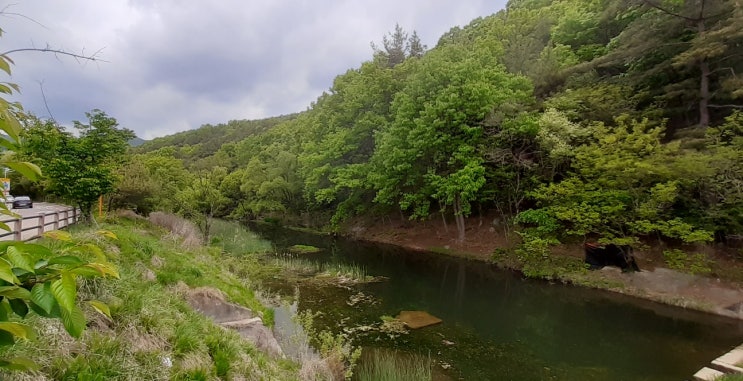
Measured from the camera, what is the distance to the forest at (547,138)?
1431cm

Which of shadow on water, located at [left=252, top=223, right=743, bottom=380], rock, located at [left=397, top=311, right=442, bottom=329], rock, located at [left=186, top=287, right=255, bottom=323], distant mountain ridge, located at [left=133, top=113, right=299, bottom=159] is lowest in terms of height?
shadow on water, located at [left=252, top=223, right=743, bottom=380]

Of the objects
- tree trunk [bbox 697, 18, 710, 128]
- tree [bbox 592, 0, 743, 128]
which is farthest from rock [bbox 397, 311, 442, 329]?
tree trunk [bbox 697, 18, 710, 128]

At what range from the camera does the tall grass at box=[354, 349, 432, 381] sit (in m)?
7.53

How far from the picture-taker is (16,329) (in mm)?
1240

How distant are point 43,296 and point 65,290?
9 centimetres

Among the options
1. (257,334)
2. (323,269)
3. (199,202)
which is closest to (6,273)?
(257,334)

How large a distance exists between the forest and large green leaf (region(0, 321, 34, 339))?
41.2 feet

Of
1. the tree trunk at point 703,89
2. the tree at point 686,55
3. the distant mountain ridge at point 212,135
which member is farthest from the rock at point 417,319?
the distant mountain ridge at point 212,135

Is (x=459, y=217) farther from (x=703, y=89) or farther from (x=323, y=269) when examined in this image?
(x=703, y=89)

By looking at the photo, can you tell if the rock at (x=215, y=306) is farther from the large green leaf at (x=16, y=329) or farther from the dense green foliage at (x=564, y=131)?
the dense green foliage at (x=564, y=131)

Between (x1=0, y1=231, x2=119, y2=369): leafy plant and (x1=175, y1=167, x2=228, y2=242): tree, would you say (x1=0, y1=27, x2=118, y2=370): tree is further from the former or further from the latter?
(x1=175, y1=167, x2=228, y2=242): tree

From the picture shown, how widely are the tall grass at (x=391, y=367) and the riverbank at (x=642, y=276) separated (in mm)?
11001

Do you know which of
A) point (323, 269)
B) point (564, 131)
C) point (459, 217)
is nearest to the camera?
point (564, 131)

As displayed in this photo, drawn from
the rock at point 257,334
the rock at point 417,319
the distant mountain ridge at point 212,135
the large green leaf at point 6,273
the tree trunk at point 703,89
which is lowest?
the rock at point 417,319
